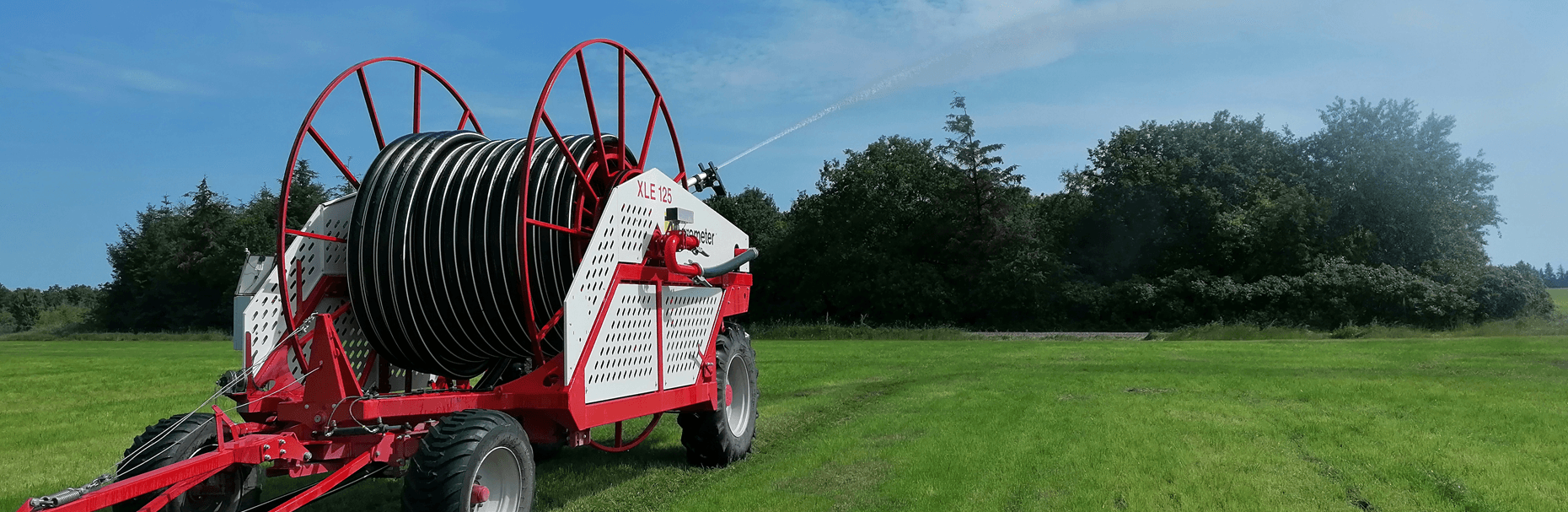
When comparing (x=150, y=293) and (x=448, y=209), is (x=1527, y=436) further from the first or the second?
(x=150, y=293)

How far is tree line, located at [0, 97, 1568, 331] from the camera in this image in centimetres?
4159

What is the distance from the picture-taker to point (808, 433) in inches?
426

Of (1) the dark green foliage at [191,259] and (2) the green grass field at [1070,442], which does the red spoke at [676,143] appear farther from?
(1) the dark green foliage at [191,259]

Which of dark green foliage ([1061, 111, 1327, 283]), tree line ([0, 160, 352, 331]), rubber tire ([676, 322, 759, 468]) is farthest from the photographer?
tree line ([0, 160, 352, 331])

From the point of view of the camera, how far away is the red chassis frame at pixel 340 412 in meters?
5.37

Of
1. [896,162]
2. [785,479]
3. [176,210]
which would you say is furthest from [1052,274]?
[176,210]

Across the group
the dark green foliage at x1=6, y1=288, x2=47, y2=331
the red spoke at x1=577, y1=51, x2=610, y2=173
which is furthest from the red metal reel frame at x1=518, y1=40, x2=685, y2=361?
the dark green foliage at x1=6, y1=288, x2=47, y2=331

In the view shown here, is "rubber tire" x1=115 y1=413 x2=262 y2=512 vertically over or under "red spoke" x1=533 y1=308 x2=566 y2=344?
under

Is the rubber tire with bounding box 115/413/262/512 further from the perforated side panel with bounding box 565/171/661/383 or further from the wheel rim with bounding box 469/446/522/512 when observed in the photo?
the perforated side panel with bounding box 565/171/661/383

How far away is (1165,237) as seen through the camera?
47062 millimetres

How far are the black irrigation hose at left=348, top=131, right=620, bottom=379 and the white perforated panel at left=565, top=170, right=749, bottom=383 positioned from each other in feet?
1.59

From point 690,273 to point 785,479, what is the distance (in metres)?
1.74

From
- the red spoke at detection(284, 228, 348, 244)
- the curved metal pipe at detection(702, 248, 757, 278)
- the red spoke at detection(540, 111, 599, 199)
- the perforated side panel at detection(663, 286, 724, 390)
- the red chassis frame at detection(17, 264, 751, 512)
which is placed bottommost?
the red chassis frame at detection(17, 264, 751, 512)

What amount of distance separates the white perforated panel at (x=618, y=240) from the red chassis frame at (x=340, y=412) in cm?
→ 9
